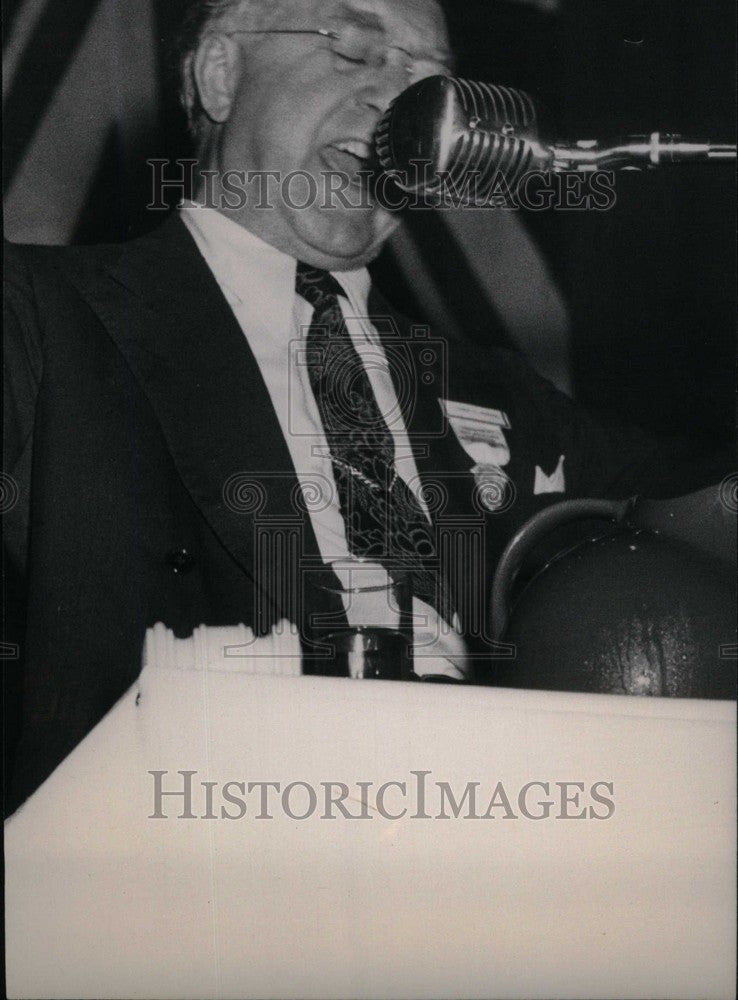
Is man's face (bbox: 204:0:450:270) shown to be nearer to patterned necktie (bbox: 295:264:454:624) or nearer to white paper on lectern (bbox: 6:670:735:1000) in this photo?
patterned necktie (bbox: 295:264:454:624)

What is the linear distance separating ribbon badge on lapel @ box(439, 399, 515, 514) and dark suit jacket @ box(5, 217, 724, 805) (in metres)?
0.03

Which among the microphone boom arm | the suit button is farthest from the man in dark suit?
the microphone boom arm

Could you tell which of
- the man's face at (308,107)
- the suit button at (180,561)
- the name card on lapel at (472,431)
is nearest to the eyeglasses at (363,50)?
the man's face at (308,107)

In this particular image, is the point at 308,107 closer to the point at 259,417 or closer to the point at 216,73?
the point at 216,73

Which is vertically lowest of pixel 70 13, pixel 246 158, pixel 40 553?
pixel 40 553

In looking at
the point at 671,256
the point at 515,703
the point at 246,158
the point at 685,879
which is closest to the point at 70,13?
the point at 246,158

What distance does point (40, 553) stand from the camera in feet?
3.45

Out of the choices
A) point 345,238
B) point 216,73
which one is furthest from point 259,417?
point 216,73

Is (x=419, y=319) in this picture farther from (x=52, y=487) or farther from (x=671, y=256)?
(x=52, y=487)

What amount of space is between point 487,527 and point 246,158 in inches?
14.9

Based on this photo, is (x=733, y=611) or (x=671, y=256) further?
(x=671, y=256)

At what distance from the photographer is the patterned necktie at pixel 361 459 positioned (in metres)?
1.08

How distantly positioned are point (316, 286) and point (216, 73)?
0.66ft

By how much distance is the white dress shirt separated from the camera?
3.52 feet
